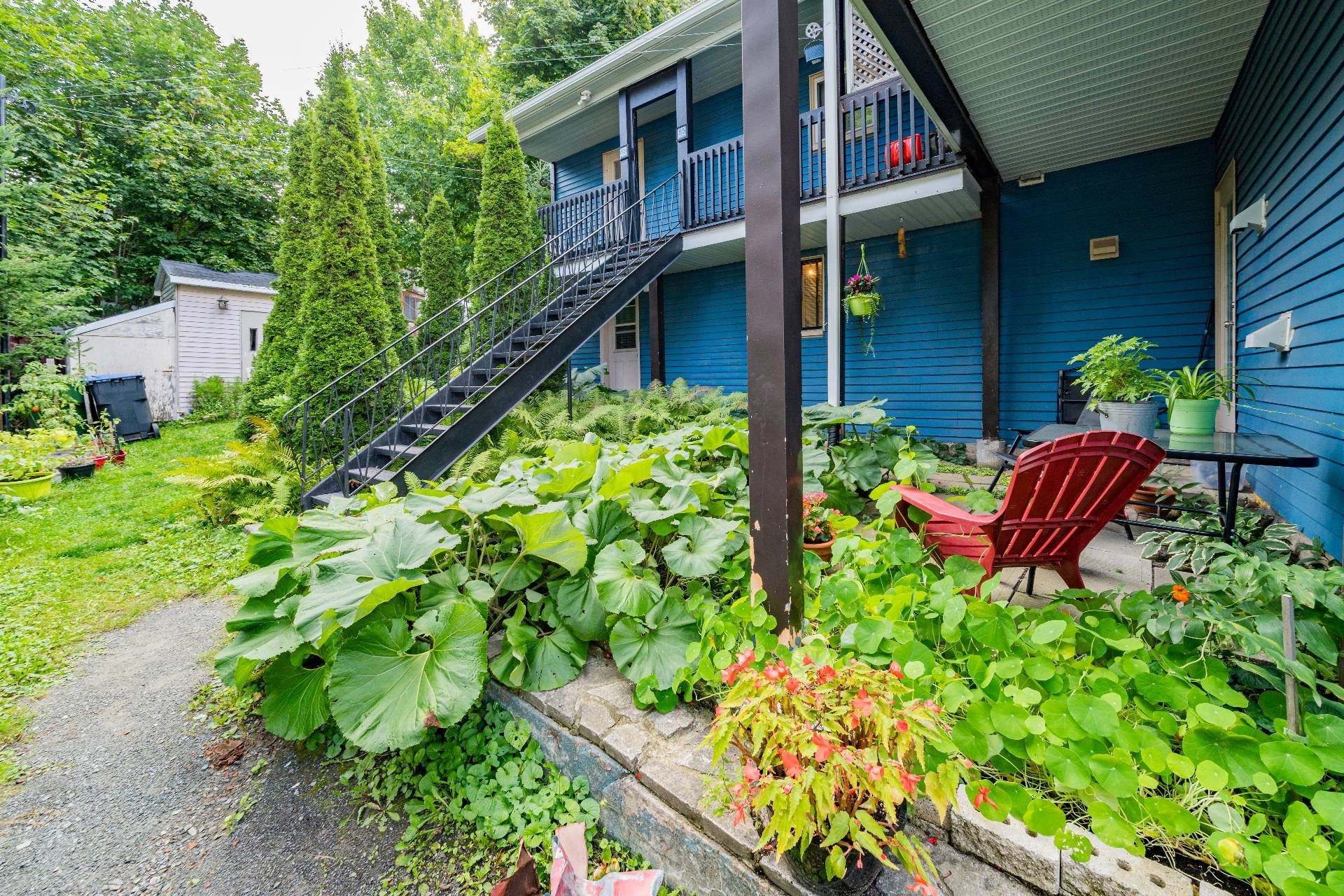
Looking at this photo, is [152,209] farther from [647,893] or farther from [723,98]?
[647,893]

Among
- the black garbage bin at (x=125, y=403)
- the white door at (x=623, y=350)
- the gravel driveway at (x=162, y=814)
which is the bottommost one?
the gravel driveway at (x=162, y=814)

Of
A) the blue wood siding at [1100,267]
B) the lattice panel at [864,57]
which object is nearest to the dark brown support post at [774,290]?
the lattice panel at [864,57]

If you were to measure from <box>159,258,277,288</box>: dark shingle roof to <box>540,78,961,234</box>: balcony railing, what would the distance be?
1114 centimetres

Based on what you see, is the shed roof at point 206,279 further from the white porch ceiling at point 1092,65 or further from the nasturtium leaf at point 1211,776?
the nasturtium leaf at point 1211,776

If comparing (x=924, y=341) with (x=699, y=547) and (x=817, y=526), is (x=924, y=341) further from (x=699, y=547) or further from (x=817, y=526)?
(x=699, y=547)

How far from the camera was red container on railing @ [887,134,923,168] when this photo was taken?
5.28m

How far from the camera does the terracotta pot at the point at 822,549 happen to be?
2.13 metres

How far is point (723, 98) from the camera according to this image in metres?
8.19

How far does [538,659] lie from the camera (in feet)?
6.07

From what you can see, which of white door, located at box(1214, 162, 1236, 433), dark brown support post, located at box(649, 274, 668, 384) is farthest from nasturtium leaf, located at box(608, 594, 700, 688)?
dark brown support post, located at box(649, 274, 668, 384)

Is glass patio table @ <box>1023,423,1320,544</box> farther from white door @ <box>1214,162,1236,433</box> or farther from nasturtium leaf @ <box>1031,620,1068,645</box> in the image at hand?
white door @ <box>1214,162,1236,433</box>

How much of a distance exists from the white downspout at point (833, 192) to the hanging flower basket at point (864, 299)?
2.51 ft

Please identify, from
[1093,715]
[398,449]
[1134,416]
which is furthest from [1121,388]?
[398,449]

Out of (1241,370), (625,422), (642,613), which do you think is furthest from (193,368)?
(1241,370)
